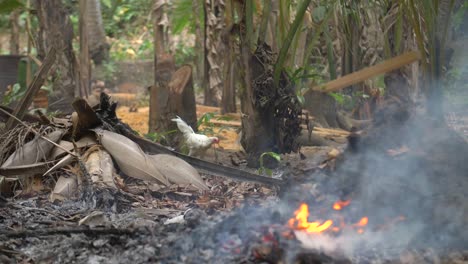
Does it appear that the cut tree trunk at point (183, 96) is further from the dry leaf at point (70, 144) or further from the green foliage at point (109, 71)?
the green foliage at point (109, 71)

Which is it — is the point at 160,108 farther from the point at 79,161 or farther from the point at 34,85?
the point at 79,161

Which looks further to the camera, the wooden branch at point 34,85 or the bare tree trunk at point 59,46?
the bare tree trunk at point 59,46

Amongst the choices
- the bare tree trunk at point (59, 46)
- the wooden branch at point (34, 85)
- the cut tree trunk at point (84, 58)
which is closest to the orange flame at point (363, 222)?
the wooden branch at point (34, 85)

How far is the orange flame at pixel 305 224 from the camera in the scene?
352cm

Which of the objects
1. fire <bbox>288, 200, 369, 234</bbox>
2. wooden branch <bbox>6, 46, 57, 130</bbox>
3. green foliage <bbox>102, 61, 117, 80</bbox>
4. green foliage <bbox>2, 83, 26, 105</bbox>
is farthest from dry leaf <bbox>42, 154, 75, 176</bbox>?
green foliage <bbox>102, 61, 117, 80</bbox>

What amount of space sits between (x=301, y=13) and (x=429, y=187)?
7.34 feet

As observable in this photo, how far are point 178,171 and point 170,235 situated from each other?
1.74 m

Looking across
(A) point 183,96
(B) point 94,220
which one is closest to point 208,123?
(A) point 183,96

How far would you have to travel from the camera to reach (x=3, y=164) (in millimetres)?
5031

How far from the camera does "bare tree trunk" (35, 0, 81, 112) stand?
8.90 m

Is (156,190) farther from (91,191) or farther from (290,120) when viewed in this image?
(290,120)

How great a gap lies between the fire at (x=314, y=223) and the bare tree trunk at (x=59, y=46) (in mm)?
5722

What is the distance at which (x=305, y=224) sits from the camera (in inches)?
141

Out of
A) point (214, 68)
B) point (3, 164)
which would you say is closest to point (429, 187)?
point (3, 164)
